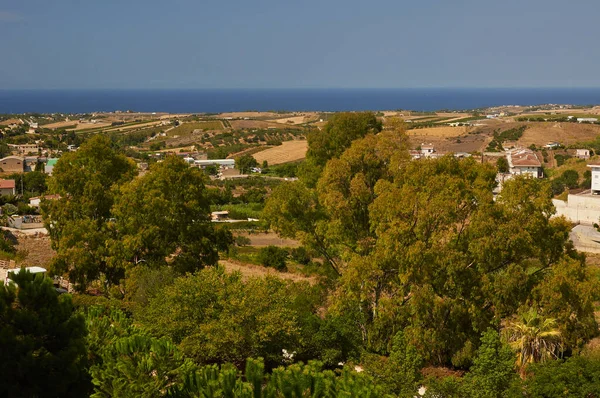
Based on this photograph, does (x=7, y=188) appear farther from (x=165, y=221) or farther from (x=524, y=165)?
(x=524, y=165)

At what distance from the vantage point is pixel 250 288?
658 inches

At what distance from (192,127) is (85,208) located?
106613mm

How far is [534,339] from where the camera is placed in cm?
1558

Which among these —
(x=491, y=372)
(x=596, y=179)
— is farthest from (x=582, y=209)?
(x=491, y=372)

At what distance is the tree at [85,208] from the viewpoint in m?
21.3

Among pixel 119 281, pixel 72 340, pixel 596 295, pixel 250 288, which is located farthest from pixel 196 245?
pixel 596 295

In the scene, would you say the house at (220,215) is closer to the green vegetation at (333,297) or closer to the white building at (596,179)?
the green vegetation at (333,297)

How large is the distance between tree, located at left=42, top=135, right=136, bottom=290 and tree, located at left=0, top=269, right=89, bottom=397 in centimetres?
873

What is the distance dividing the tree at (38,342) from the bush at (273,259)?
19.8 meters

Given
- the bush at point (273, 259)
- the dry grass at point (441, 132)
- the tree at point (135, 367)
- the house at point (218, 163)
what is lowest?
the bush at point (273, 259)

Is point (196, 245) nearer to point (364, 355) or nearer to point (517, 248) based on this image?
point (364, 355)

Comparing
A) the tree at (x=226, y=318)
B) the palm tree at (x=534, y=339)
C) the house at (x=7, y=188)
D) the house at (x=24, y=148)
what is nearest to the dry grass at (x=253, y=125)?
the house at (x=24, y=148)

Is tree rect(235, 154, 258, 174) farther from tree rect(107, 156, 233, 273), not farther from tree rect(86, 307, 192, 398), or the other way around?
tree rect(86, 307, 192, 398)

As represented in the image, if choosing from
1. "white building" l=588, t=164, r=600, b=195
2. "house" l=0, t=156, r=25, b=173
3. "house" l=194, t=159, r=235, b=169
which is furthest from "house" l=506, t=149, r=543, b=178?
"house" l=0, t=156, r=25, b=173
